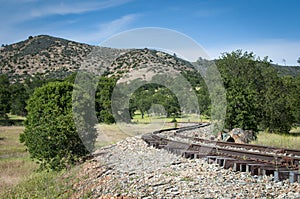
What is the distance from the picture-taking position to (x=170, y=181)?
31.6ft

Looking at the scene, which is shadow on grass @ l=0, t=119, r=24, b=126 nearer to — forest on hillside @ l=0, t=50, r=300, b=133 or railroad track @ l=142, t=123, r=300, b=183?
forest on hillside @ l=0, t=50, r=300, b=133

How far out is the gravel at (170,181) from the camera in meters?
8.07

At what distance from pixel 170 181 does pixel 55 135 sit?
1037cm

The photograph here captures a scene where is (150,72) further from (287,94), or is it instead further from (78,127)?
(287,94)

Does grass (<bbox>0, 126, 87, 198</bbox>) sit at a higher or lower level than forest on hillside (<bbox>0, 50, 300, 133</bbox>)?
lower

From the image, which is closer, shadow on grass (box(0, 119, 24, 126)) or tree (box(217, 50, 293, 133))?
tree (box(217, 50, 293, 133))

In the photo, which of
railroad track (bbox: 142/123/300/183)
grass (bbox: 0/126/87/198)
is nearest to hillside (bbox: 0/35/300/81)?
grass (bbox: 0/126/87/198)

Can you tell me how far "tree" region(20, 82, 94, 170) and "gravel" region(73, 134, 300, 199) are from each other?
370 centimetres

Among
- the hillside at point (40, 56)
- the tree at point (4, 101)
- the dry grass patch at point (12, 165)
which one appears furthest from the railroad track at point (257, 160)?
the hillside at point (40, 56)

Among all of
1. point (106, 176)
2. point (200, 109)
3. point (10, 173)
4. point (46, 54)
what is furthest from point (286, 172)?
point (46, 54)

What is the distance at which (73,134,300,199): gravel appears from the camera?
8.07m

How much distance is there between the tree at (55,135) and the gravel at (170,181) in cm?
370

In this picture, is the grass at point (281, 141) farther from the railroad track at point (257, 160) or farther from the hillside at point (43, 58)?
the hillside at point (43, 58)

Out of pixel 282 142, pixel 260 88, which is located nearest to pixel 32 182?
pixel 282 142
